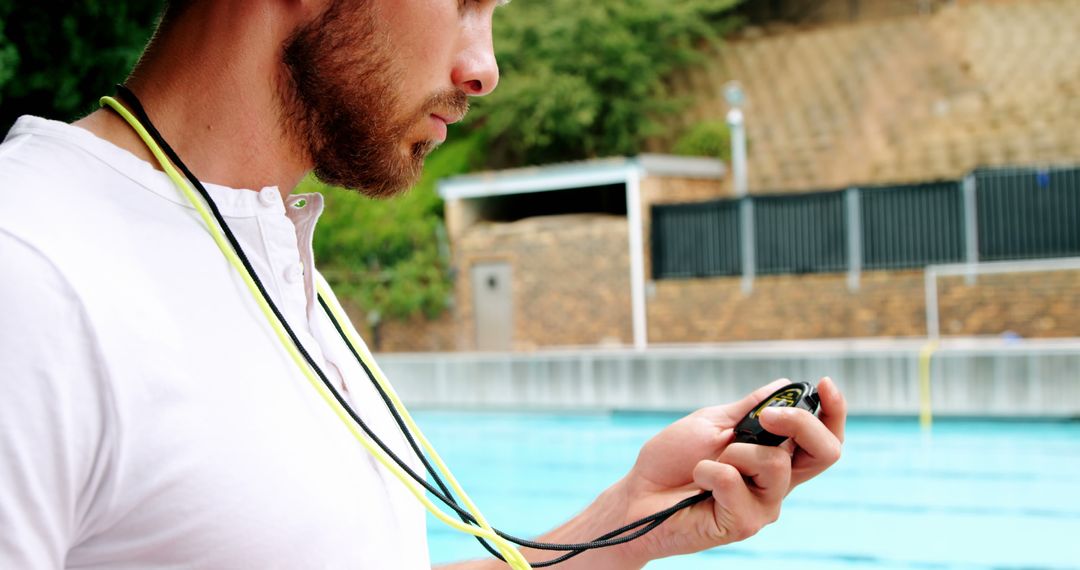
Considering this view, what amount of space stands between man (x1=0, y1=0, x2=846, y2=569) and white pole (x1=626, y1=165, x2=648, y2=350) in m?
17.1

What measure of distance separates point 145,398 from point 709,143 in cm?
2167

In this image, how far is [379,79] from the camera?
3.46ft

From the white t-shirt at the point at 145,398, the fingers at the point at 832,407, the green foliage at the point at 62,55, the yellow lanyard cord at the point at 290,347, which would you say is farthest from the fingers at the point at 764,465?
the green foliage at the point at 62,55

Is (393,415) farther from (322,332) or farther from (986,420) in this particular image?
(986,420)

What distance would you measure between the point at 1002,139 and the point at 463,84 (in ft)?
66.5

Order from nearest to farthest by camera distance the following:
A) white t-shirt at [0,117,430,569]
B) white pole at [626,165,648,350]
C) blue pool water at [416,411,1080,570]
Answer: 1. white t-shirt at [0,117,430,569]
2. blue pool water at [416,411,1080,570]
3. white pole at [626,165,648,350]

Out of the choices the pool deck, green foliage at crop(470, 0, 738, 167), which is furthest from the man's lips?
green foliage at crop(470, 0, 738, 167)

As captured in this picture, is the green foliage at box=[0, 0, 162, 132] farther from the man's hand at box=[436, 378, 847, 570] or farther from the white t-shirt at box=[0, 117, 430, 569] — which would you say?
the white t-shirt at box=[0, 117, 430, 569]

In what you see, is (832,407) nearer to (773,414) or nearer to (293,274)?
(773,414)

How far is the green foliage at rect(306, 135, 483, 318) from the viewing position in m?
20.6

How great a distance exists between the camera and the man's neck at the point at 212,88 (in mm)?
1009

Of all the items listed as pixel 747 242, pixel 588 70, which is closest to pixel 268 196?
pixel 747 242

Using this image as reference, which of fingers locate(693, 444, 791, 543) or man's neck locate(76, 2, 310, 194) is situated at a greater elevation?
man's neck locate(76, 2, 310, 194)

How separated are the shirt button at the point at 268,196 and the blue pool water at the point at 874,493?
5.21 meters
